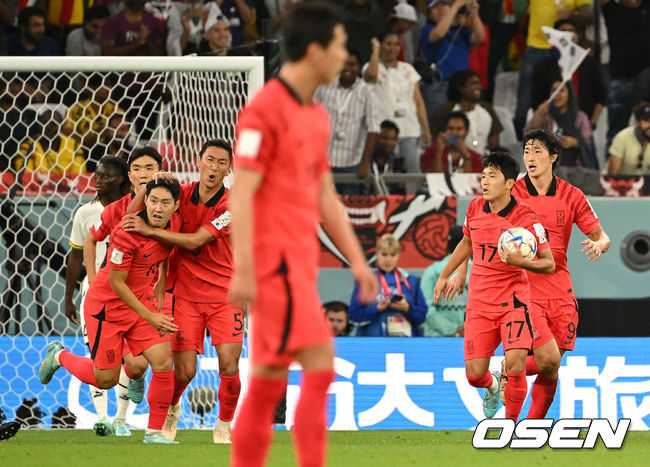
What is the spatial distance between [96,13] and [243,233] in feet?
29.1

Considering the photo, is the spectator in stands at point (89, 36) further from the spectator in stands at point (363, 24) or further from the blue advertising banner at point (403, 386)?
the blue advertising banner at point (403, 386)

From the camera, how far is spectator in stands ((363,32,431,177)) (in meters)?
11.5

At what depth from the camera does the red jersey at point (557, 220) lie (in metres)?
7.32

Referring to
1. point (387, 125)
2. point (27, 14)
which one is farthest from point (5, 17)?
point (387, 125)

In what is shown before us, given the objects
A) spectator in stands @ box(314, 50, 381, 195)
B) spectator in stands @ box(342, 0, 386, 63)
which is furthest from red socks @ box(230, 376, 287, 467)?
spectator in stands @ box(342, 0, 386, 63)

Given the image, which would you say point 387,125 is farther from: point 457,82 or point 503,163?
point 503,163

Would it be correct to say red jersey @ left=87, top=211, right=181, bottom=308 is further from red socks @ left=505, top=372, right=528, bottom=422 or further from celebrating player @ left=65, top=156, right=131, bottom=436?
red socks @ left=505, top=372, right=528, bottom=422

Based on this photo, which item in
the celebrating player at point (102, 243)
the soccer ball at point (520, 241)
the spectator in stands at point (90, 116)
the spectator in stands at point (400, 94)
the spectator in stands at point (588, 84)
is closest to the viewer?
the soccer ball at point (520, 241)

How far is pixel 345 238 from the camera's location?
4.04 metres

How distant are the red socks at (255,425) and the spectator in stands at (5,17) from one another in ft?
29.6

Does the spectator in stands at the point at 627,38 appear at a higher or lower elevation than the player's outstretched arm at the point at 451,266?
higher

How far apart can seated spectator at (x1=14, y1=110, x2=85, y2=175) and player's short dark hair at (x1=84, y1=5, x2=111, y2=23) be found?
89.5 inches

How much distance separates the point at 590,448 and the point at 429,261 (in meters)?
3.51

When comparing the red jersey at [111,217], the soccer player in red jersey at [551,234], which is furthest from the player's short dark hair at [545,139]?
the red jersey at [111,217]
